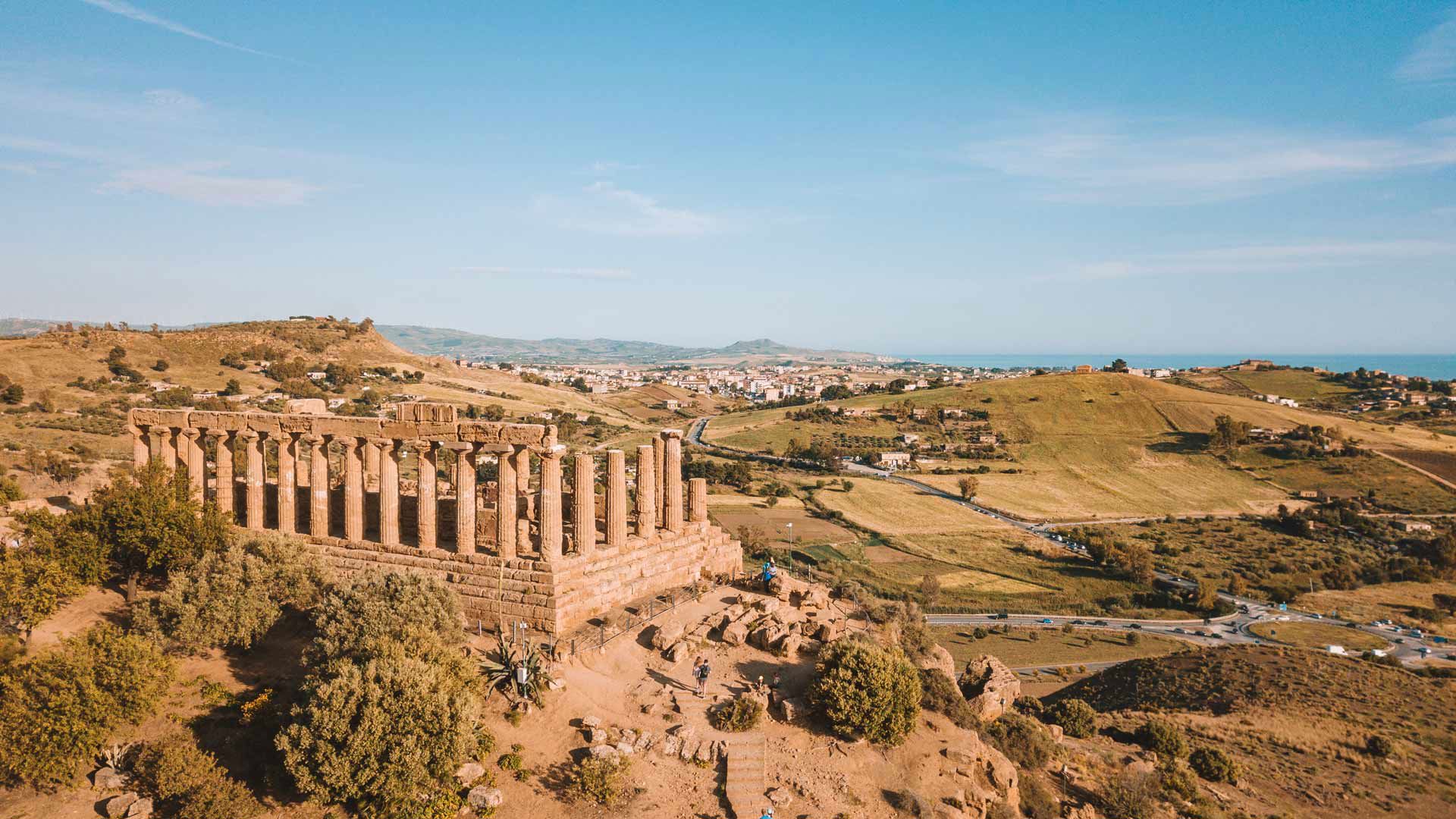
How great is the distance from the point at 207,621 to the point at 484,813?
10757 millimetres

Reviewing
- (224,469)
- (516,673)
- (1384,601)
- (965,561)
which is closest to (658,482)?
(516,673)

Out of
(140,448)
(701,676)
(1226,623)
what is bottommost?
(1226,623)

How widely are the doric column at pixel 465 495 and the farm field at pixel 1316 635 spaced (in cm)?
5785

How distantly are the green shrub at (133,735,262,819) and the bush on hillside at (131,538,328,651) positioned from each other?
4.20 m

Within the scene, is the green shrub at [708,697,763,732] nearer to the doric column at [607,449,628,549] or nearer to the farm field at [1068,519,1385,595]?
the doric column at [607,449,628,549]

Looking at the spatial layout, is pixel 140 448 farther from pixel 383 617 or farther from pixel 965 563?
pixel 965 563

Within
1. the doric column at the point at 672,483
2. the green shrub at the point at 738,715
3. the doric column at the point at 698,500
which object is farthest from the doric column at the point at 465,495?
the doric column at the point at 698,500

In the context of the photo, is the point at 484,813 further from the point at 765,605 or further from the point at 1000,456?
the point at 1000,456

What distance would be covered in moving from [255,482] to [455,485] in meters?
9.58

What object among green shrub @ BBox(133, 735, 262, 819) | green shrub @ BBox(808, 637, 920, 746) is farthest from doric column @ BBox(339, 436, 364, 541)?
green shrub @ BBox(808, 637, 920, 746)

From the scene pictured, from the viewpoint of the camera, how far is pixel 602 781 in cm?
1745

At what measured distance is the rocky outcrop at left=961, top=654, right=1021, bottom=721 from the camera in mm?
27156

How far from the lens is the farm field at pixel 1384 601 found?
2434 inches

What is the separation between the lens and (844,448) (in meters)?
117
